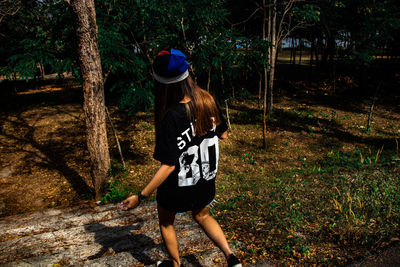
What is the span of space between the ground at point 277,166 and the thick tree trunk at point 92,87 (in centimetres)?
57

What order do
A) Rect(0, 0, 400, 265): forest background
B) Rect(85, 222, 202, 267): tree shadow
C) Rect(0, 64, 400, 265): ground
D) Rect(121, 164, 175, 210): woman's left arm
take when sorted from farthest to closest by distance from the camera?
Rect(0, 0, 400, 265): forest background, Rect(0, 64, 400, 265): ground, Rect(85, 222, 202, 267): tree shadow, Rect(121, 164, 175, 210): woman's left arm

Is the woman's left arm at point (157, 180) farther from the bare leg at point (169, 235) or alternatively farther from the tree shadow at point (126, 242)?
the tree shadow at point (126, 242)

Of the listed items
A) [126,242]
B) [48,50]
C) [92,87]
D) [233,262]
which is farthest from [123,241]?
[48,50]

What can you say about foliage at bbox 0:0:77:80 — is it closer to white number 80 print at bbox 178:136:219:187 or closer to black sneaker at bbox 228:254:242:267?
white number 80 print at bbox 178:136:219:187

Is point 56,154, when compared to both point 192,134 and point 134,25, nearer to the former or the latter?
point 134,25

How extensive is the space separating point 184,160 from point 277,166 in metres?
6.89

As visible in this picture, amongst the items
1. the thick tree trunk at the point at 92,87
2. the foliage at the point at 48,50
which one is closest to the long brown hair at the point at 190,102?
the thick tree trunk at the point at 92,87

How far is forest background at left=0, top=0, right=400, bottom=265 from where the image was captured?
2936 mm

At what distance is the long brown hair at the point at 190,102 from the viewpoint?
5.82 ft

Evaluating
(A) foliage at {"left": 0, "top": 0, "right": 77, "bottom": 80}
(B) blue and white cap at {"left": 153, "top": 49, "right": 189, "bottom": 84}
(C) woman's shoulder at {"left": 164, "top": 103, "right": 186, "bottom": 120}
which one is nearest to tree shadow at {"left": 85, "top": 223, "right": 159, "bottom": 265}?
(C) woman's shoulder at {"left": 164, "top": 103, "right": 186, "bottom": 120}

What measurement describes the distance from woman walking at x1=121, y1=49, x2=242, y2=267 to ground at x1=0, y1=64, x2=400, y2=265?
909mm

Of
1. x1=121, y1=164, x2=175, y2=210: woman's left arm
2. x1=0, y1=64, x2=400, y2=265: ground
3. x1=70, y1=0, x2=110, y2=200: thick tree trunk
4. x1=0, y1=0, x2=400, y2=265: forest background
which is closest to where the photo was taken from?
x1=121, y1=164, x2=175, y2=210: woman's left arm

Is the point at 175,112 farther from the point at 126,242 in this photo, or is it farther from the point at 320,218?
the point at 320,218

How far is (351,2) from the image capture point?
37.4 feet
